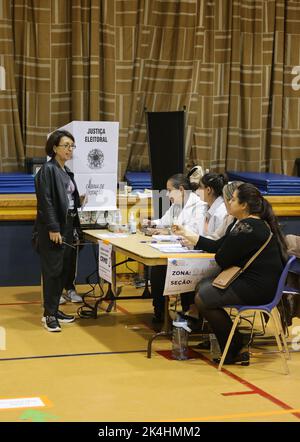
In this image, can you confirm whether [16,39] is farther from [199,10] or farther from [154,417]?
[154,417]

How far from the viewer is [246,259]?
17.0 feet

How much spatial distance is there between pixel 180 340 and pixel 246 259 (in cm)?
70

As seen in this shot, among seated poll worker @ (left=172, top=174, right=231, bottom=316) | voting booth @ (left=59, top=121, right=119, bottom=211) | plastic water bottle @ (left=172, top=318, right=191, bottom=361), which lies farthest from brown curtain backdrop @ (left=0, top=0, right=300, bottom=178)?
plastic water bottle @ (left=172, top=318, right=191, bottom=361)

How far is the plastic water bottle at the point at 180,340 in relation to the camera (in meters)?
5.38

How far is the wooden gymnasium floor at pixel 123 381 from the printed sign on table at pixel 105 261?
0.38m

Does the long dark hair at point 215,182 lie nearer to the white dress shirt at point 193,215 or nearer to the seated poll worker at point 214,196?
the seated poll worker at point 214,196

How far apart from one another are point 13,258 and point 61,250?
1680 millimetres

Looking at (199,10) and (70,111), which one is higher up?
(199,10)

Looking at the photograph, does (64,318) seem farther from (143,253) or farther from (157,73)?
(157,73)

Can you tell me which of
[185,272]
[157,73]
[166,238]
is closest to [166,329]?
[185,272]

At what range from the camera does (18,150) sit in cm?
827
